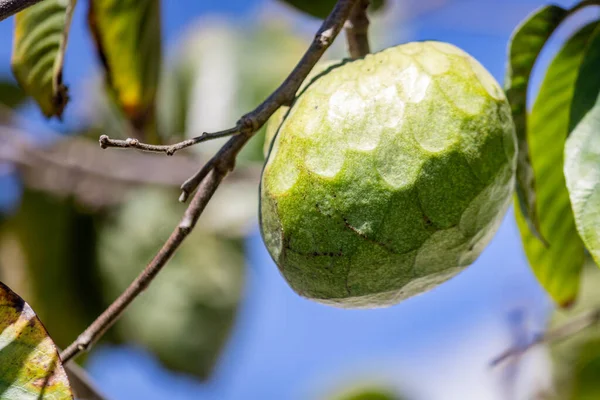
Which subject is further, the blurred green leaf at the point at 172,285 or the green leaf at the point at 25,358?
the blurred green leaf at the point at 172,285

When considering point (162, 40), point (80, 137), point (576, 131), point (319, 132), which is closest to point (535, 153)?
point (576, 131)

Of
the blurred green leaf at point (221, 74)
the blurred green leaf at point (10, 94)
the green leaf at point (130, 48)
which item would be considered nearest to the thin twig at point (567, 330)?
the green leaf at point (130, 48)

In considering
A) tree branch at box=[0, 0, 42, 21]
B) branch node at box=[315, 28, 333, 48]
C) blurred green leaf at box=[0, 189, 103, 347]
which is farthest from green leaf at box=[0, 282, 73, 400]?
blurred green leaf at box=[0, 189, 103, 347]

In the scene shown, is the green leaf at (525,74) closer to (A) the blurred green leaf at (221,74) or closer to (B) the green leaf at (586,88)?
(B) the green leaf at (586,88)

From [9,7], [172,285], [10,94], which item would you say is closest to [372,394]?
[172,285]

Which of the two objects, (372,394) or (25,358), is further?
(372,394)

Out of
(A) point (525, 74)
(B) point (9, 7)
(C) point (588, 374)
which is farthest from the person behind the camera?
(C) point (588, 374)

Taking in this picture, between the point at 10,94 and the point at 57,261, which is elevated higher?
the point at 10,94

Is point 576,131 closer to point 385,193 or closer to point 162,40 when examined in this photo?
point 385,193

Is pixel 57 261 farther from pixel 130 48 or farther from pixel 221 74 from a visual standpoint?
pixel 130 48
